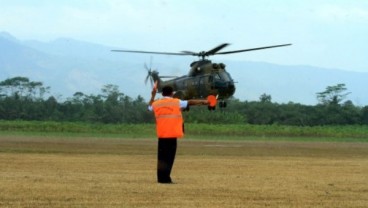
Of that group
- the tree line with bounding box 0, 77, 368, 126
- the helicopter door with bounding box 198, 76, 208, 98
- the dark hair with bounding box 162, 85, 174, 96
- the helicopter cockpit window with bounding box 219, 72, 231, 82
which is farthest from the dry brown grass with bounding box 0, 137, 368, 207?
the tree line with bounding box 0, 77, 368, 126

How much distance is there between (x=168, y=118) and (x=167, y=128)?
19cm

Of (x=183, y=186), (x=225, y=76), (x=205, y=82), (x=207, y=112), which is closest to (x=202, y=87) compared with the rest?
(x=205, y=82)

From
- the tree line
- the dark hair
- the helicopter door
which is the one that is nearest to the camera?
the dark hair

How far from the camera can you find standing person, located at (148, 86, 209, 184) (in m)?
17.2

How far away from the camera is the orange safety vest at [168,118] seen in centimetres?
1716

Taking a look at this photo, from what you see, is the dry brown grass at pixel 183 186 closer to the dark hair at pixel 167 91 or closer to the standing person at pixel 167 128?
the standing person at pixel 167 128

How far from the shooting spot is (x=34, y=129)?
7569 cm

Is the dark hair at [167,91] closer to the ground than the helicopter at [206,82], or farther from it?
closer to the ground

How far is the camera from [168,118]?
1725 centimetres

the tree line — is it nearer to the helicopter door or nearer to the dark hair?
the helicopter door

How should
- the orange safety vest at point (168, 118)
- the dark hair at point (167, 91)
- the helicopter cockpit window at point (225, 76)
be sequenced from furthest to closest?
1. the helicopter cockpit window at point (225, 76)
2. the dark hair at point (167, 91)
3. the orange safety vest at point (168, 118)

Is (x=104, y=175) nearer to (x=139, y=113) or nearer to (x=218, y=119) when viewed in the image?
(x=218, y=119)

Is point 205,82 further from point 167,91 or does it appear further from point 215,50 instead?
point 167,91

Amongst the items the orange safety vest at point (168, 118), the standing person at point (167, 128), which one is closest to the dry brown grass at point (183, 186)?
the standing person at point (167, 128)
